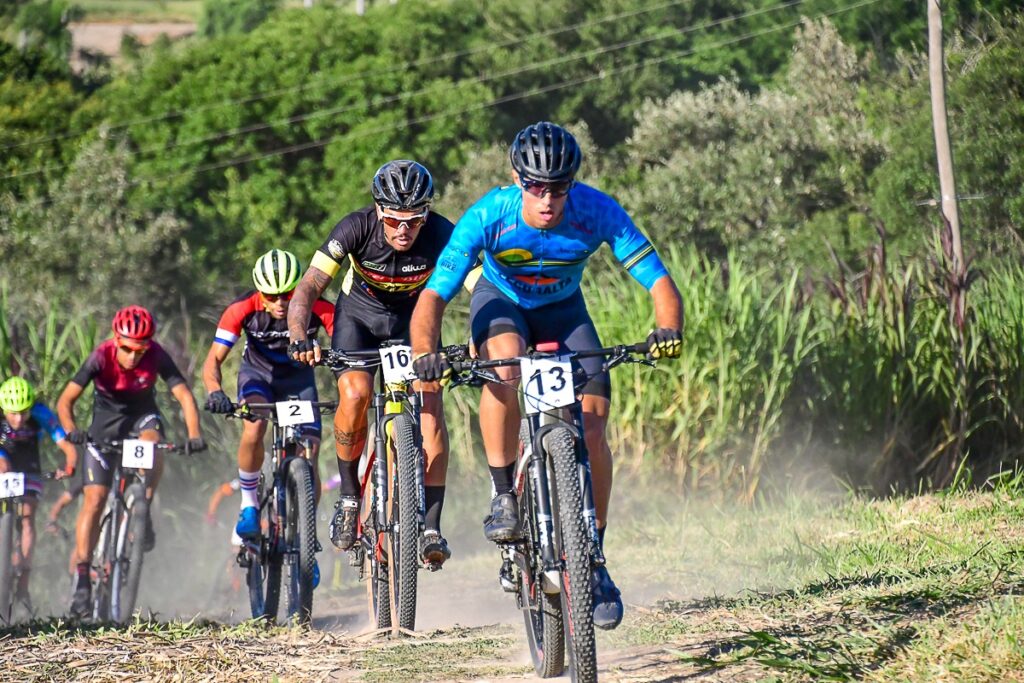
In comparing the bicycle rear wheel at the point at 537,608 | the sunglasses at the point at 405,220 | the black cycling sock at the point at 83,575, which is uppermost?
the sunglasses at the point at 405,220

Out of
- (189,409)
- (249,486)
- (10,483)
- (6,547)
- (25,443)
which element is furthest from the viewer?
(25,443)

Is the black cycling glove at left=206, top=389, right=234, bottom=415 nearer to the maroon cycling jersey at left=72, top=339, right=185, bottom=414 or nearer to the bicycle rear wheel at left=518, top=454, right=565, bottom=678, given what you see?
the maroon cycling jersey at left=72, top=339, right=185, bottom=414

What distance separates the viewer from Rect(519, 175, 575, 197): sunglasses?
542 centimetres

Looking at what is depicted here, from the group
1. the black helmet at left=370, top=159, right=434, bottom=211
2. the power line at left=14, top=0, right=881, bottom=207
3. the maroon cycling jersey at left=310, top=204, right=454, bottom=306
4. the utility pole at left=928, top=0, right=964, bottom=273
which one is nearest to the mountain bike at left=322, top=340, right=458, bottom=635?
the maroon cycling jersey at left=310, top=204, right=454, bottom=306

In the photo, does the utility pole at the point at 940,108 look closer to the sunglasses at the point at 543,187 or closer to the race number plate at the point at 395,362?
the race number plate at the point at 395,362

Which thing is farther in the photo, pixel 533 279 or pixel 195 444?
pixel 195 444

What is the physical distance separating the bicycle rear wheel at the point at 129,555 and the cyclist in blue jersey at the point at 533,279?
491 cm

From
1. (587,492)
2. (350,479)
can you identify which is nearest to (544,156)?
(587,492)

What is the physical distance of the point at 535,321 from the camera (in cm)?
582

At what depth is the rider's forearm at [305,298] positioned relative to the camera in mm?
7121

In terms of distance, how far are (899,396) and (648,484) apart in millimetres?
2303

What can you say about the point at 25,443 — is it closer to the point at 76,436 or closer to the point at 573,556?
the point at 76,436

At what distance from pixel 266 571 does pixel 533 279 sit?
3.52 metres

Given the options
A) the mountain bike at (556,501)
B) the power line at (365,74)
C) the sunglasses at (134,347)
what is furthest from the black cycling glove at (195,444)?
the power line at (365,74)
